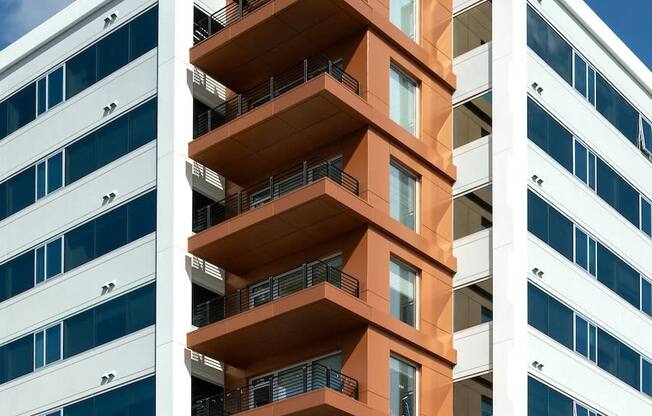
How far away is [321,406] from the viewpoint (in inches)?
1592

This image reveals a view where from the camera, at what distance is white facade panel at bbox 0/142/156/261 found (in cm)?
4750

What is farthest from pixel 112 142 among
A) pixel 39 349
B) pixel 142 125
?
pixel 39 349

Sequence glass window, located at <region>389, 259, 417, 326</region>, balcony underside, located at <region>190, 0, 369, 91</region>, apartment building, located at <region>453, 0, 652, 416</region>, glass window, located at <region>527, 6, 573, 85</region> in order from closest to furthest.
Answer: glass window, located at <region>389, 259, 417, 326</region> < apartment building, located at <region>453, 0, 652, 416</region> < balcony underside, located at <region>190, 0, 369, 91</region> < glass window, located at <region>527, 6, 573, 85</region>

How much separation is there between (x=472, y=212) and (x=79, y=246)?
12.6 m

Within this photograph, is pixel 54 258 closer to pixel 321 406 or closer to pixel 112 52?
pixel 112 52

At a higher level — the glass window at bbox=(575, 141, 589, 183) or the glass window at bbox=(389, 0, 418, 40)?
the glass window at bbox=(389, 0, 418, 40)

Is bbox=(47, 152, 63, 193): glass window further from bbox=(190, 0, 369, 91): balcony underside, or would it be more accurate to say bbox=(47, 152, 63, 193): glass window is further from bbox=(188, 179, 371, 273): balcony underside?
bbox=(188, 179, 371, 273): balcony underside

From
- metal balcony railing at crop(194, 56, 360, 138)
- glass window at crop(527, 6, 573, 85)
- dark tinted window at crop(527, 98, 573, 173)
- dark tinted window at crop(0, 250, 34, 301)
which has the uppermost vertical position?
glass window at crop(527, 6, 573, 85)

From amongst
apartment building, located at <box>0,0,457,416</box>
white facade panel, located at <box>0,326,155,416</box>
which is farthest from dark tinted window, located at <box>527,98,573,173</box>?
white facade panel, located at <box>0,326,155,416</box>

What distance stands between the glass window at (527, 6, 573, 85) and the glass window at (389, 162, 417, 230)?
6.03 metres

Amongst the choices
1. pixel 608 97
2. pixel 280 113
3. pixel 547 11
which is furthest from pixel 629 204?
pixel 280 113

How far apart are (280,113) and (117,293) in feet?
25.3

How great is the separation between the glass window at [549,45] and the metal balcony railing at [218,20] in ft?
29.2

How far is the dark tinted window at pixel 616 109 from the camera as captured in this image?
51.1 m
